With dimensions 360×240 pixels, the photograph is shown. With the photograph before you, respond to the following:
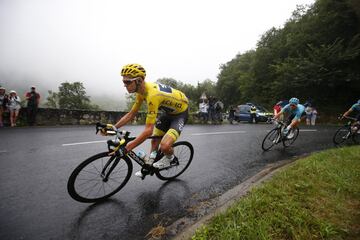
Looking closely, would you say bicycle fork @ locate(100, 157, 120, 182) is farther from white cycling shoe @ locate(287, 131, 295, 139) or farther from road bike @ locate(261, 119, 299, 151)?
white cycling shoe @ locate(287, 131, 295, 139)

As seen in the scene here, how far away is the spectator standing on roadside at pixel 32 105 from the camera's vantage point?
40.0 ft

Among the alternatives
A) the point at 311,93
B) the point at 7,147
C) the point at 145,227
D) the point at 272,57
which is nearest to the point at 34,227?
the point at 145,227

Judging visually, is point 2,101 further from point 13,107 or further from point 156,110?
point 156,110

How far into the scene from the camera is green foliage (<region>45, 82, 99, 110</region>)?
69562 millimetres

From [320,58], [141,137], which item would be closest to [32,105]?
[141,137]

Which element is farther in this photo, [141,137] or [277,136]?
[277,136]

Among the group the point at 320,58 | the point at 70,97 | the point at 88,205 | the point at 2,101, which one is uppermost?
the point at 320,58

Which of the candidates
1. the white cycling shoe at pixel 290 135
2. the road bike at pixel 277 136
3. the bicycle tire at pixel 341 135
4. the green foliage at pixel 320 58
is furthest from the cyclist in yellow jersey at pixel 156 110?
the green foliage at pixel 320 58

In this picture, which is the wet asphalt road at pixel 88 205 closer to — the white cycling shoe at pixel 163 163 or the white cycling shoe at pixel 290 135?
the white cycling shoe at pixel 163 163

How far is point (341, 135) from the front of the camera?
913 centimetres

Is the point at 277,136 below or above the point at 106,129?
below

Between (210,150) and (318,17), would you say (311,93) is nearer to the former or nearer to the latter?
(318,17)

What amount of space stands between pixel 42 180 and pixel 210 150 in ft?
15.1

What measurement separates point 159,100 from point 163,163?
124cm
